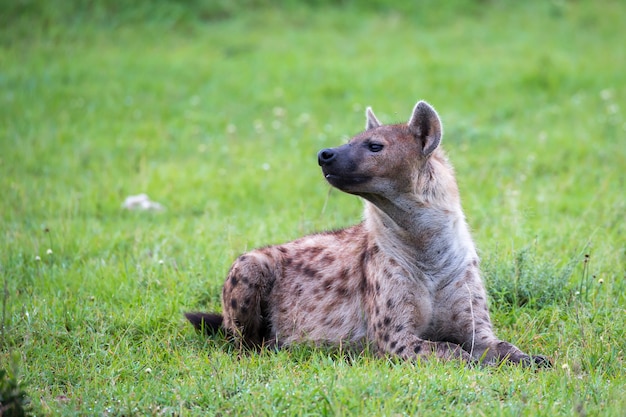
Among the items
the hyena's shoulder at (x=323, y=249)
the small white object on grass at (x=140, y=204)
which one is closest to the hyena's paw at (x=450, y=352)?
the hyena's shoulder at (x=323, y=249)

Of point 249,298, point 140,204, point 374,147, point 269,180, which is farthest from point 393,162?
point 269,180

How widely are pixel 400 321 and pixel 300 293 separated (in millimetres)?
828

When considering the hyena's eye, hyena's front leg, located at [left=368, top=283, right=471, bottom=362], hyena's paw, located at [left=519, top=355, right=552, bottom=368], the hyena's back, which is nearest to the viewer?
hyena's paw, located at [left=519, top=355, right=552, bottom=368]

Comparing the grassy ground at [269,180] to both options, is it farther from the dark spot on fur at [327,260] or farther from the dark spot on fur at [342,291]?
the dark spot on fur at [327,260]

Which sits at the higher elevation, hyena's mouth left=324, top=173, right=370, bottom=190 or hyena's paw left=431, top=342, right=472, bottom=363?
hyena's mouth left=324, top=173, right=370, bottom=190

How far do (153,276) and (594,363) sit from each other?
118 inches

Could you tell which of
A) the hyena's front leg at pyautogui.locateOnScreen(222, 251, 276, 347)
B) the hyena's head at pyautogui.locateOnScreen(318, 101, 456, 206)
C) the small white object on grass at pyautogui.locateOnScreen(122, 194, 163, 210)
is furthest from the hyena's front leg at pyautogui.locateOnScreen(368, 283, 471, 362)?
the small white object on grass at pyautogui.locateOnScreen(122, 194, 163, 210)

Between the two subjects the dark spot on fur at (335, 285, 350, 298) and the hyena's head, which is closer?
the hyena's head

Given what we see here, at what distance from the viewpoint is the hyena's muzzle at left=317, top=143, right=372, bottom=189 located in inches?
192

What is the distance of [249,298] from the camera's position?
5402 mm

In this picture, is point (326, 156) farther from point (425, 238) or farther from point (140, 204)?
point (140, 204)

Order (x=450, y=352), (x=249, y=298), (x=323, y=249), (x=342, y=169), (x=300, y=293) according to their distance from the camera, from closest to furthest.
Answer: (x=450, y=352)
(x=342, y=169)
(x=249, y=298)
(x=300, y=293)
(x=323, y=249)

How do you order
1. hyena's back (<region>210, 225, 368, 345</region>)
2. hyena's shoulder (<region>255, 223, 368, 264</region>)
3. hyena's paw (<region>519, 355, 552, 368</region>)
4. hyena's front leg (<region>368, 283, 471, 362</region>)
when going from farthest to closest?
1. hyena's shoulder (<region>255, 223, 368, 264</region>)
2. hyena's back (<region>210, 225, 368, 345</region>)
3. hyena's front leg (<region>368, 283, 471, 362</region>)
4. hyena's paw (<region>519, 355, 552, 368</region>)

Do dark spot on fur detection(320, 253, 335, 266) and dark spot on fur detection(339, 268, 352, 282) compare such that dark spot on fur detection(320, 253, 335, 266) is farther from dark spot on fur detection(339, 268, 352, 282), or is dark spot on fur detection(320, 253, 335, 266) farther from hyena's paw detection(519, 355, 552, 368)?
hyena's paw detection(519, 355, 552, 368)
